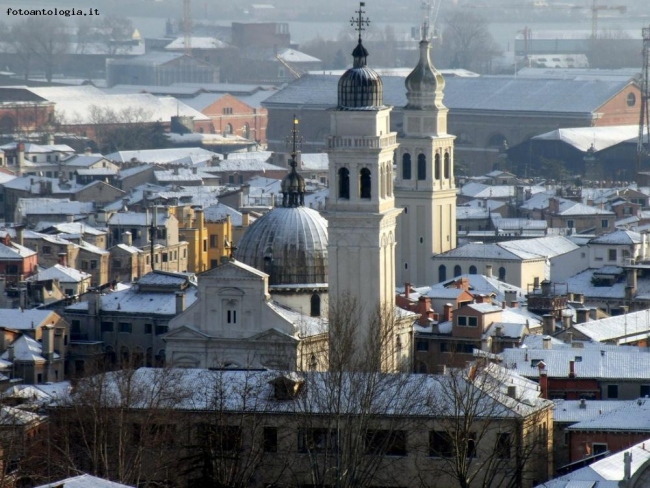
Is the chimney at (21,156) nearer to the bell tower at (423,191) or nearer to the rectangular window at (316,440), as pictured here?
the bell tower at (423,191)

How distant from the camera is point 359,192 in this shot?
183ft

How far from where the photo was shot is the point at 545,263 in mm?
73938

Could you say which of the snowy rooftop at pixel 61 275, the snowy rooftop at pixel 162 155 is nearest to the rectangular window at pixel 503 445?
the snowy rooftop at pixel 61 275

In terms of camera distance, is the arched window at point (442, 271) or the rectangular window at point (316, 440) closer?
the rectangular window at point (316, 440)

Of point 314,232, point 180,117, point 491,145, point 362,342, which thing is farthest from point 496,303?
point 180,117

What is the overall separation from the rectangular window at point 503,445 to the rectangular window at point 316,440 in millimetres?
2243

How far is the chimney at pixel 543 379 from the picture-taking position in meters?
50.0

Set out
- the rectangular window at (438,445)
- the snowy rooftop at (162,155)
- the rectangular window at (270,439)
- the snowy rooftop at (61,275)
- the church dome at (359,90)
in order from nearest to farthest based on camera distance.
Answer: the rectangular window at (270,439)
the rectangular window at (438,445)
the church dome at (359,90)
the snowy rooftop at (61,275)
the snowy rooftop at (162,155)

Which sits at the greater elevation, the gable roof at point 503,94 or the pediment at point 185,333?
the gable roof at point 503,94

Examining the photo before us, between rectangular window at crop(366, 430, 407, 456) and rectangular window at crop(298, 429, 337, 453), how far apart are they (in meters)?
0.54

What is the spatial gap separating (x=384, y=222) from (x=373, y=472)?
42.9ft

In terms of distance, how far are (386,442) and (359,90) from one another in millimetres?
12806

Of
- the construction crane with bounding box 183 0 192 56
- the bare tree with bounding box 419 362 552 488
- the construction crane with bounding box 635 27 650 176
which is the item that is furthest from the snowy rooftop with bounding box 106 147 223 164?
the bare tree with bounding box 419 362 552 488

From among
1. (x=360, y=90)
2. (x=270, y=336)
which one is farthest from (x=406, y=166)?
(x=270, y=336)
